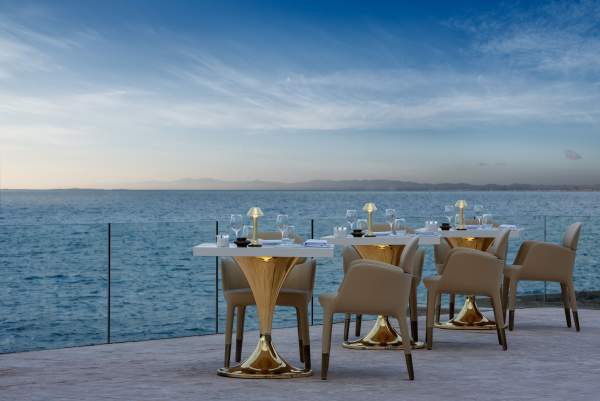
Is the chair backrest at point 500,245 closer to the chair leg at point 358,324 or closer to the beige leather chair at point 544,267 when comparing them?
the beige leather chair at point 544,267

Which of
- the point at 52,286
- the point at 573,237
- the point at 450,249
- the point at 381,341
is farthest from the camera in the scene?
the point at 52,286

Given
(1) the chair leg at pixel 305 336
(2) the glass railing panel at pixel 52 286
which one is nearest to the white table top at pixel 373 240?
(1) the chair leg at pixel 305 336

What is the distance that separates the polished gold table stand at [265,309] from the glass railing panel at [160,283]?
2124mm

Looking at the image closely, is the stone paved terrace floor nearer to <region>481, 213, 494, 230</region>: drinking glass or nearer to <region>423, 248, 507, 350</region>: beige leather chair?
<region>423, 248, 507, 350</region>: beige leather chair

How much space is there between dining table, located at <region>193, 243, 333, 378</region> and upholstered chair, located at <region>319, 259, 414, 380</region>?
0.26 meters

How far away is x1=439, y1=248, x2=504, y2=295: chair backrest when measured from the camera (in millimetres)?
7617

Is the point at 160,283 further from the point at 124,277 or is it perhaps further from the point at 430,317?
the point at 430,317

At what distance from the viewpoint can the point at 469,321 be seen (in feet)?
29.7

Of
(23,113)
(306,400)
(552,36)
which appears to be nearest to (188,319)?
(306,400)

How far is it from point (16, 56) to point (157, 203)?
34.3 m

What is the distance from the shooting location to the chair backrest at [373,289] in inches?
244

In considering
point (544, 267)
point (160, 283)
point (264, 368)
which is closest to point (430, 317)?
point (544, 267)

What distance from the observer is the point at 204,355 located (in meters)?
7.32

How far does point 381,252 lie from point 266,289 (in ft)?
5.48
